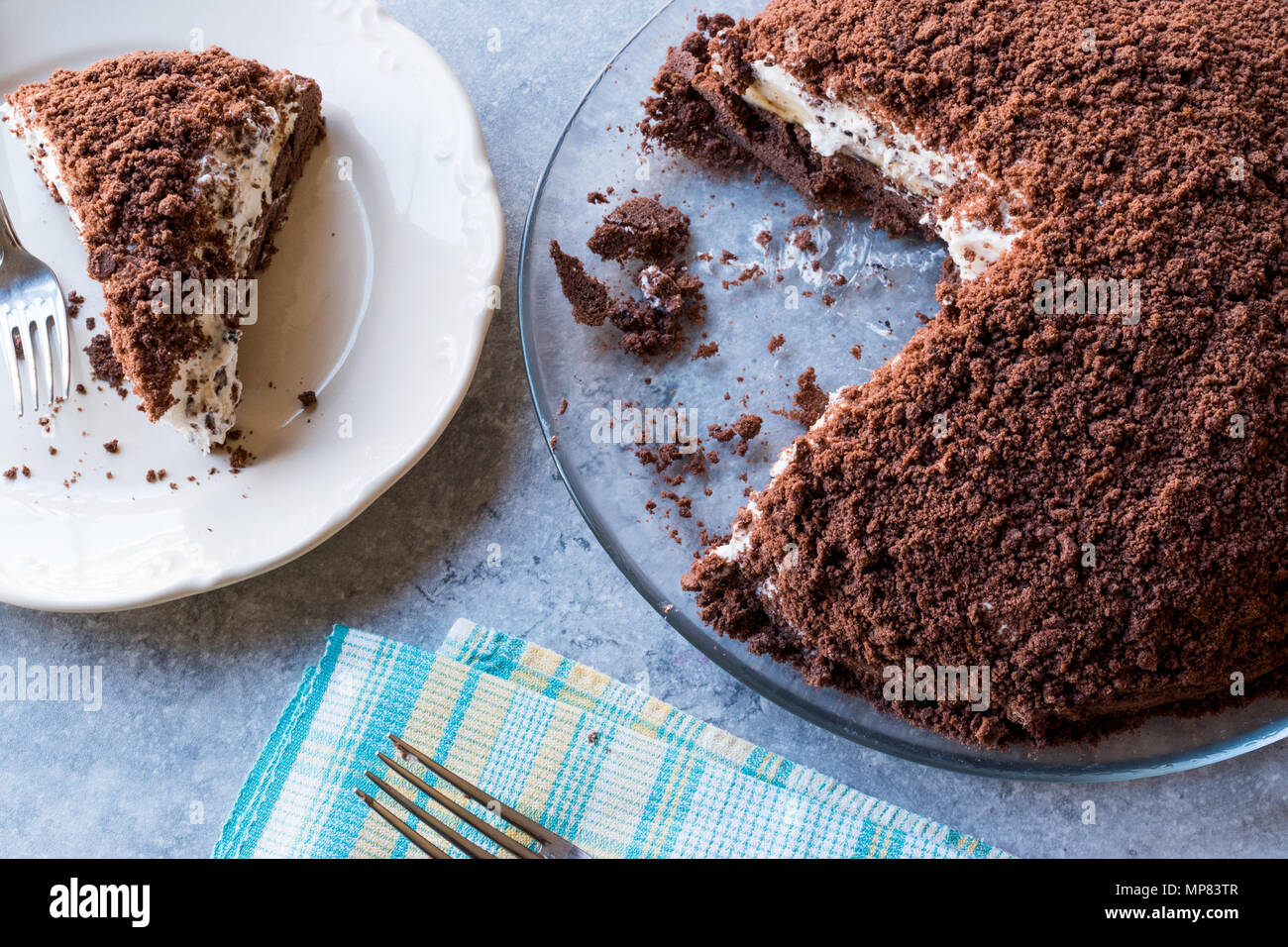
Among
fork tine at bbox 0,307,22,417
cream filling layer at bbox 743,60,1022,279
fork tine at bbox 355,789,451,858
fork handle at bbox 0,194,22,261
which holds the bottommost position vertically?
fork tine at bbox 355,789,451,858

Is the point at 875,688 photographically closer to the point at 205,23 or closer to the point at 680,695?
the point at 680,695

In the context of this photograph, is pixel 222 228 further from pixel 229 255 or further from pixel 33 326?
pixel 33 326

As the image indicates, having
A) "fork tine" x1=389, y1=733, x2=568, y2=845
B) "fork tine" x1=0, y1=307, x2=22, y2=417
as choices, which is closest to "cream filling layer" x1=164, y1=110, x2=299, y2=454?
"fork tine" x1=0, y1=307, x2=22, y2=417

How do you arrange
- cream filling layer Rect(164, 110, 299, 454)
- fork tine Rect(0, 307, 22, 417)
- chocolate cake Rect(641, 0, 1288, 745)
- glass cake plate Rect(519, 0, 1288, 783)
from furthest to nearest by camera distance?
fork tine Rect(0, 307, 22, 417), cream filling layer Rect(164, 110, 299, 454), glass cake plate Rect(519, 0, 1288, 783), chocolate cake Rect(641, 0, 1288, 745)

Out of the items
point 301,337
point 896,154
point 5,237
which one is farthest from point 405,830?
point 896,154

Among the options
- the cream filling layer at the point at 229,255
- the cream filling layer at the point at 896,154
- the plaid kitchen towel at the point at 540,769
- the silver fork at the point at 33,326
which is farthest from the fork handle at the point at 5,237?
the cream filling layer at the point at 896,154

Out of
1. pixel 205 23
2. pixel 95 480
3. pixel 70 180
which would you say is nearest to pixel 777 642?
pixel 95 480

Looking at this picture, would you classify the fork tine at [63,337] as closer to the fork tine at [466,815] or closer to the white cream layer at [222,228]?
the white cream layer at [222,228]

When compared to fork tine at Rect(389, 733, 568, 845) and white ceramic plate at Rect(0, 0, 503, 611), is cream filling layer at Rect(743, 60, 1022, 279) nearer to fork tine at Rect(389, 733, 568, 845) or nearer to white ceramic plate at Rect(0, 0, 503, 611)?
white ceramic plate at Rect(0, 0, 503, 611)

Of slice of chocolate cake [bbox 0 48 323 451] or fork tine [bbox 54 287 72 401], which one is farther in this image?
fork tine [bbox 54 287 72 401]
